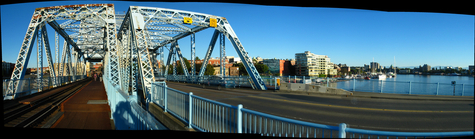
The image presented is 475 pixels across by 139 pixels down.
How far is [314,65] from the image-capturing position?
16.7 m

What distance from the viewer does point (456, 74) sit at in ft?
11.5

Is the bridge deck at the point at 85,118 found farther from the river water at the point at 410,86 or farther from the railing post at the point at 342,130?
the river water at the point at 410,86

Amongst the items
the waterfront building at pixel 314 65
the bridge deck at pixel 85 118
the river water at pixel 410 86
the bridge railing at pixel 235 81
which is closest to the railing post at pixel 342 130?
the bridge deck at pixel 85 118

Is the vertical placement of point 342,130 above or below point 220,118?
above

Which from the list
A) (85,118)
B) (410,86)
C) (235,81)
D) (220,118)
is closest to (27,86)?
(85,118)

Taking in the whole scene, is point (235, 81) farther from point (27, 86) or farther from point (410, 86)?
point (27, 86)

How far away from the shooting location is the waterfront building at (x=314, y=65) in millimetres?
15767

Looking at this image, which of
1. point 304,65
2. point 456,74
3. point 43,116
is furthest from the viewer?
point 304,65

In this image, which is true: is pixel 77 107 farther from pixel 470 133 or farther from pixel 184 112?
pixel 470 133

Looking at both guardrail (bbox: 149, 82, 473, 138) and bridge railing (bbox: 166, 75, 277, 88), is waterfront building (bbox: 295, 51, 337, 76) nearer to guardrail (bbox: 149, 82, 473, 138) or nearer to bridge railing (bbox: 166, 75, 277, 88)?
bridge railing (bbox: 166, 75, 277, 88)

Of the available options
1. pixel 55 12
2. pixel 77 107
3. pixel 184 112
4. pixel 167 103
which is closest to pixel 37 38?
pixel 55 12

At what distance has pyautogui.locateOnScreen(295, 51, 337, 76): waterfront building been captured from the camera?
51.7 ft

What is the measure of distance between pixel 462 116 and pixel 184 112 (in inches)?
296

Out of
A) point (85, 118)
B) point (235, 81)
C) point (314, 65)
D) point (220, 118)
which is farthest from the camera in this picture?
point (314, 65)
